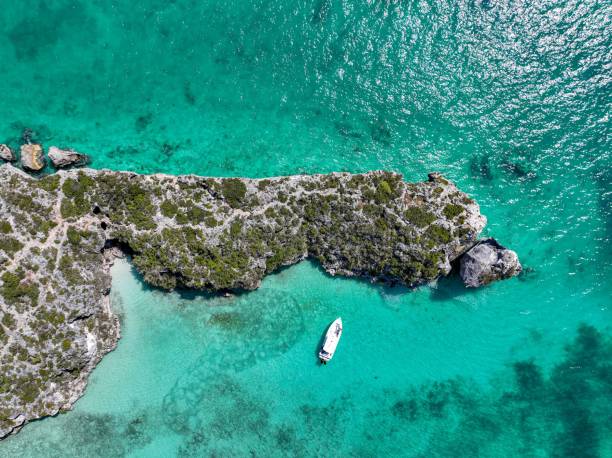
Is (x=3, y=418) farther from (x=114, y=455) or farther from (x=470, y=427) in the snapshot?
(x=470, y=427)

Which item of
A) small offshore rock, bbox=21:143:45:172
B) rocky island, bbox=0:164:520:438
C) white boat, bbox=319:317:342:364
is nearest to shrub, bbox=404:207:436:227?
rocky island, bbox=0:164:520:438

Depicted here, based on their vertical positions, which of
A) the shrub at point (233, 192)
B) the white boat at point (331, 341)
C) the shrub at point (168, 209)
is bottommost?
the white boat at point (331, 341)

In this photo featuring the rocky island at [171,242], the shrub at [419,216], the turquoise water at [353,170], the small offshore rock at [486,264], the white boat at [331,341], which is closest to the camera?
the rocky island at [171,242]

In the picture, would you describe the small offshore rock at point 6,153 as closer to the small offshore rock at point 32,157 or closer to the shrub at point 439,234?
the small offshore rock at point 32,157

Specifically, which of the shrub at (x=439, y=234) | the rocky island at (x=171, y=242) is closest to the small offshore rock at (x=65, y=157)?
the rocky island at (x=171, y=242)

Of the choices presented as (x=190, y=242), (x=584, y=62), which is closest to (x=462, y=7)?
(x=584, y=62)

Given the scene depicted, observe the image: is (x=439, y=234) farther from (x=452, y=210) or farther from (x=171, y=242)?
(x=171, y=242)

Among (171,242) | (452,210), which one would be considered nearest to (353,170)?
(452,210)
